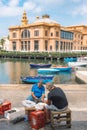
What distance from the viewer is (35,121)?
8055 millimetres

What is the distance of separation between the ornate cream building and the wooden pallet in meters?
101

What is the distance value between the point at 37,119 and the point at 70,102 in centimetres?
444

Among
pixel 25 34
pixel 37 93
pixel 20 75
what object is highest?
pixel 25 34

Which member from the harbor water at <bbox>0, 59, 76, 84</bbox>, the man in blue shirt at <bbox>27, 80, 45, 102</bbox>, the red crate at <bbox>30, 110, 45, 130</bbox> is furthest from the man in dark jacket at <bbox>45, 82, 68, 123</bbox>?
the harbor water at <bbox>0, 59, 76, 84</bbox>

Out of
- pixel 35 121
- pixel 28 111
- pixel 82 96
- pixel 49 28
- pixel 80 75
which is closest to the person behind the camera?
pixel 35 121

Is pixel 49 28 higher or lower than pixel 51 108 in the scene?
higher

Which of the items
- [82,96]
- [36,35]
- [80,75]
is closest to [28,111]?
[82,96]

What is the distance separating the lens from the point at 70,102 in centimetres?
1221

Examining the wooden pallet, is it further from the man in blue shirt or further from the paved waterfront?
the man in blue shirt

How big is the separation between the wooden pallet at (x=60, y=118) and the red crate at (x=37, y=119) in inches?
12.9

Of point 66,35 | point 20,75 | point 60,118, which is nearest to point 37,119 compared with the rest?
point 60,118

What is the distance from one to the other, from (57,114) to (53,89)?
0.83m

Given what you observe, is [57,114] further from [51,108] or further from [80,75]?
[80,75]

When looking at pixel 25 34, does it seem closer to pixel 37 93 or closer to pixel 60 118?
pixel 37 93
